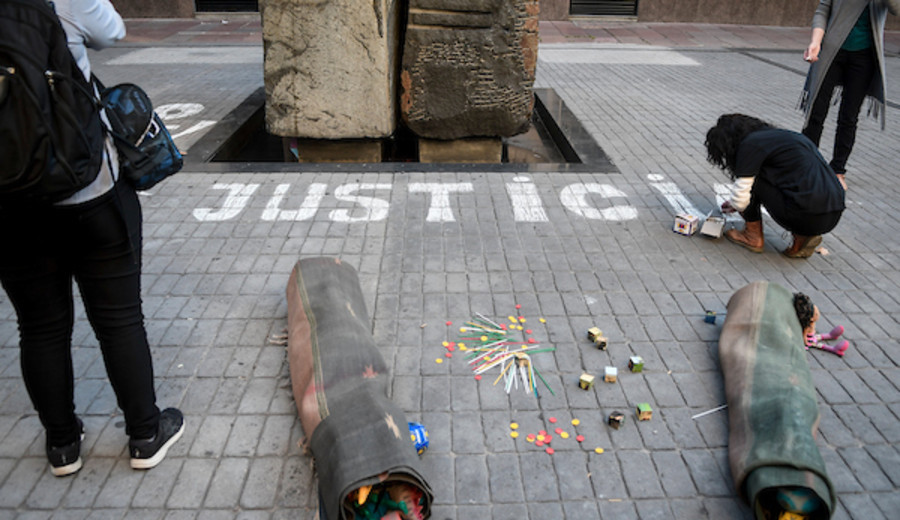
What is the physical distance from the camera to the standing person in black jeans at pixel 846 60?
5.35 meters

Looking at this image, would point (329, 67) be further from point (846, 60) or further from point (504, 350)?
point (846, 60)

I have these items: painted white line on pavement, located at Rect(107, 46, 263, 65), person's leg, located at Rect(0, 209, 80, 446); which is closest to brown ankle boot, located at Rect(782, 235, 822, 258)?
person's leg, located at Rect(0, 209, 80, 446)

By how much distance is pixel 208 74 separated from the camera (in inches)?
393

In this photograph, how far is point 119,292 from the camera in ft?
8.14

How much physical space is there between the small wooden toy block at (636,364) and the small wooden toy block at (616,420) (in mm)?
409

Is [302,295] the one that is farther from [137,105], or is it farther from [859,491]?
[859,491]

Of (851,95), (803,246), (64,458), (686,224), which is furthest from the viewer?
(851,95)

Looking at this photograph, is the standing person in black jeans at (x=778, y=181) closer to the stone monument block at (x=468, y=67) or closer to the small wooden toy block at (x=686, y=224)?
the small wooden toy block at (x=686, y=224)

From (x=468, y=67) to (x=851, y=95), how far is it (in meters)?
3.29

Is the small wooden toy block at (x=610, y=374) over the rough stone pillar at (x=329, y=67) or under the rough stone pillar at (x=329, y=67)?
under

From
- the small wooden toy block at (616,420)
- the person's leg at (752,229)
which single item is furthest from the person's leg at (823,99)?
the small wooden toy block at (616,420)

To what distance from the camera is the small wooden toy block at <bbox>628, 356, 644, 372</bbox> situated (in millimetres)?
3410

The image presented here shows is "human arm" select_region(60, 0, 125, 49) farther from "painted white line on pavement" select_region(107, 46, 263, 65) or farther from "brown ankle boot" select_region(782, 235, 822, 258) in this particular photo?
"painted white line on pavement" select_region(107, 46, 263, 65)

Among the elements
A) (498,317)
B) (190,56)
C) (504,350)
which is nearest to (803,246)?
(498,317)
